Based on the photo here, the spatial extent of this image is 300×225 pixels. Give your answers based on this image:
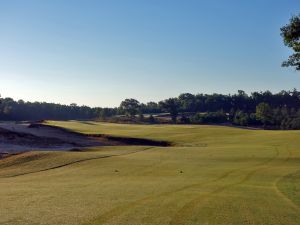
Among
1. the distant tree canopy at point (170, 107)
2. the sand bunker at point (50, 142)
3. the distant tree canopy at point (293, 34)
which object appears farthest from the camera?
the distant tree canopy at point (170, 107)

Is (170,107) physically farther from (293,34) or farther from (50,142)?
(293,34)

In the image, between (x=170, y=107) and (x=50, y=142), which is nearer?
Result: (x=50, y=142)

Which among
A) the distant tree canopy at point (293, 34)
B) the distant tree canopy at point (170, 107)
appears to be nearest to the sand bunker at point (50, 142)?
the distant tree canopy at point (293, 34)

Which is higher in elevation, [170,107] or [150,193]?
[170,107]

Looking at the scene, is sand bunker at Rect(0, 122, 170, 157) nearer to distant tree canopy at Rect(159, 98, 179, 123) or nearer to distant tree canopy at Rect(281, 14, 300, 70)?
distant tree canopy at Rect(281, 14, 300, 70)

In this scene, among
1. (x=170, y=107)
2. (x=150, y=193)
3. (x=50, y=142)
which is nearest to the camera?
(x=150, y=193)

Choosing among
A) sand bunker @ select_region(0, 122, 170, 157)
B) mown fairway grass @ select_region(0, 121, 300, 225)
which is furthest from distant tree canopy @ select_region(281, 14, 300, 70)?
sand bunker @ select_region(0, 122, 170, 157)

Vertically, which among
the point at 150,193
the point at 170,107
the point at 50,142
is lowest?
the point at 50,142

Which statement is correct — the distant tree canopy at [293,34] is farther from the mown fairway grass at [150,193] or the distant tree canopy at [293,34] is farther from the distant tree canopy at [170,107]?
the distant tree canopy at [170,107]

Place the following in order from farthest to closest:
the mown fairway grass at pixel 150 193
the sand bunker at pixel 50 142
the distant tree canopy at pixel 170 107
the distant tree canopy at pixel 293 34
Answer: the distant tree canopy at pixel 170 107, the sand bunker at pixel 50 142, the distant tree canopy at pixel 293 34, the mown fairway grass at pixel 150 193

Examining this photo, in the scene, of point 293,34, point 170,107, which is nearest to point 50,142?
point 293,34

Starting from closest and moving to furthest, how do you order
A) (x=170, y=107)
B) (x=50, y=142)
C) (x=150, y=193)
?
(x=150, y=193) → (x=50, y=142) → (x=170, y=107)

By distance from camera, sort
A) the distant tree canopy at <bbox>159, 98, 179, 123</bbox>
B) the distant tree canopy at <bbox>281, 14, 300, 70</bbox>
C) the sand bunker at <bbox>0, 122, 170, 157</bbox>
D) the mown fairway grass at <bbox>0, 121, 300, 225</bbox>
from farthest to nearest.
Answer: the distant tree canopy at <bbox>159, 98, 179, 123</bbox> < the sand bunker at <bbox>0, 122, 170, 157</bbox> < the distant tree canopy at <bbox>281, 14, 300, 70</bbox> < the mown fairway grass at <bbox>0, 121, 300, 225</bbox>

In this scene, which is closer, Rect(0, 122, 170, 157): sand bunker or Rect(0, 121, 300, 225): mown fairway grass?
Rect(0, 121, 300, 225): mown fairway grass
